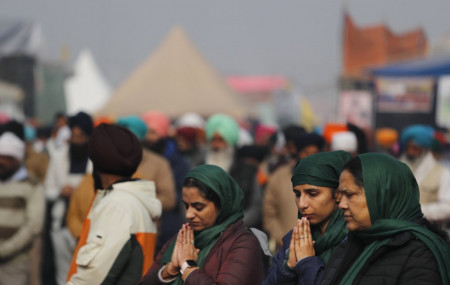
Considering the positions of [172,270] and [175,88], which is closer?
[172,270]

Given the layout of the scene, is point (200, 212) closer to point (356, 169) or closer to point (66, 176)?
point (356, 169)

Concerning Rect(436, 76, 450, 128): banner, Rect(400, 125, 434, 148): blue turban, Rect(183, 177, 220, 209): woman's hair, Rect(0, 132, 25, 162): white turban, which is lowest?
Rect(436, 76, 450, 128): banner

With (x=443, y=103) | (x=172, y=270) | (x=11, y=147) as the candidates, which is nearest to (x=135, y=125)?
(x=11, y=147)

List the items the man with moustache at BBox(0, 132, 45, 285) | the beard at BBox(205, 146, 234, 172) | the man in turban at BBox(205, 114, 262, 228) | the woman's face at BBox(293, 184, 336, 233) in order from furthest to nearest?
the beard at BBox(205, 146, 234, 172)
the man in turban at BBox(205, 114, 262, 228)
the man with moustache at BBox(0, 132, 45, 285)
the woman's face at BBox(293, 184, 336, 233)

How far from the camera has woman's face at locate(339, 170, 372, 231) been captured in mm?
2744

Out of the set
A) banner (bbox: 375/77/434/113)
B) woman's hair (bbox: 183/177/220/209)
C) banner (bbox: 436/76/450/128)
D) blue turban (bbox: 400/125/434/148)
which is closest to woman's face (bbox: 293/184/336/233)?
woman's hair (bbox: 183/177/220/209)

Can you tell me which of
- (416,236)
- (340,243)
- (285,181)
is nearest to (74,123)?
(285,181)

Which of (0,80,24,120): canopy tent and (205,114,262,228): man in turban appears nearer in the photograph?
(205,114,262,228): man in turban

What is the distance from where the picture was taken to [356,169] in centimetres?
281

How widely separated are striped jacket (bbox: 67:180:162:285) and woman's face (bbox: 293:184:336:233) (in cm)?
97

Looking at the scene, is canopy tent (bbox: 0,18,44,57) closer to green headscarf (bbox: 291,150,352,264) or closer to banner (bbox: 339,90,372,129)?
banner (bbox: 339,90,372,129)

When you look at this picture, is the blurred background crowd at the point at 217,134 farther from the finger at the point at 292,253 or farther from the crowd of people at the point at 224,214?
the finger at the point at 292,253

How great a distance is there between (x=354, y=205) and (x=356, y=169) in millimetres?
133

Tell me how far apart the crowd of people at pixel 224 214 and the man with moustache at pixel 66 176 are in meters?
0.01
